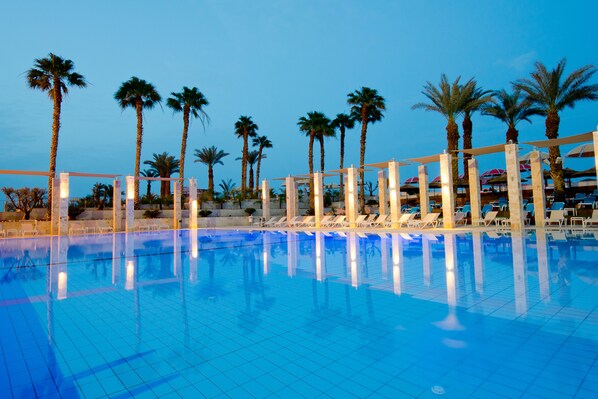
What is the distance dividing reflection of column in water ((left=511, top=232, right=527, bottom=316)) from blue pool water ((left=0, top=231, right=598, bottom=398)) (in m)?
0.05

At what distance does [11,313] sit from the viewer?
4660 mm

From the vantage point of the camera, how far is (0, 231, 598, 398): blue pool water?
2596mm

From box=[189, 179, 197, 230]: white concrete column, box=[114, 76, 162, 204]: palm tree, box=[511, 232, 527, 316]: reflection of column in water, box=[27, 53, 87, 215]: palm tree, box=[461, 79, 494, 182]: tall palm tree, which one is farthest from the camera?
box=[114, 76, 162, 204]: palm tree

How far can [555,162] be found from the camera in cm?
1773

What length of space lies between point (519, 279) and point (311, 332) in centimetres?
380

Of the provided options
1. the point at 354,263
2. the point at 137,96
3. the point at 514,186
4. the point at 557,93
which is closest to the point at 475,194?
the point at 514,186

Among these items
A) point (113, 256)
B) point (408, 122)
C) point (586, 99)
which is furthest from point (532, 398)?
point (408, 122)

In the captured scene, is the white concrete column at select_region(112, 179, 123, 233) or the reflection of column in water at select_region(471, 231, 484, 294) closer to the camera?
the reflection of column in water at select_region(471, 231, 484, 294)

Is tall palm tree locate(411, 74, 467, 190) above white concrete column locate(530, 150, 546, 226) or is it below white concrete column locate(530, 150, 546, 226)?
above

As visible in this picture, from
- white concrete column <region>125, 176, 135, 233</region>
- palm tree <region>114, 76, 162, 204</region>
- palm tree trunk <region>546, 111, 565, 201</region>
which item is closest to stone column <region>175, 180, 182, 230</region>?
white concrete column <region>125, 176, 135, 233</region>

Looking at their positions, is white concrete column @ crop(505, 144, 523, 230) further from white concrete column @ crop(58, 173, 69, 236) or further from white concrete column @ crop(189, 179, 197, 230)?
white concrete column @ crop(58, 173, 69, 236)

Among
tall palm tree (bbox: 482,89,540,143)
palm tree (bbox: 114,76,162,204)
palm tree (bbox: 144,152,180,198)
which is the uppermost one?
palm tree (bbox: 114,76,162,204)

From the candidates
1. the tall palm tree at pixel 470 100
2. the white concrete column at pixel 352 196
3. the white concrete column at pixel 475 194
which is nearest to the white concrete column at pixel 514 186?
the white concrete column at pixel 475 194

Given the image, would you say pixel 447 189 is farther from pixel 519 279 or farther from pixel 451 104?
pixel 519 279
